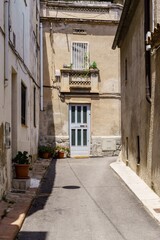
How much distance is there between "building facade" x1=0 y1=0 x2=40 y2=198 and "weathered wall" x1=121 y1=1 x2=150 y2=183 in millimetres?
3774

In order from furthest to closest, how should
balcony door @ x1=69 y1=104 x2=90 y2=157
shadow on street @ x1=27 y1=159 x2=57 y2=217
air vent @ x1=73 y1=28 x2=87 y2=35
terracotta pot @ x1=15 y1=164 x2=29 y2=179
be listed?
air vent @ x1=73 y1=28 x2=87 y2=35 < balcony door @ x1=69 y1=104 x2=90 y2=157 < terracotta pot @ x1=15 y1=164 x2=29 y2=179 < shadow on street @ x1=27 y1=159 x2=57 y2=217

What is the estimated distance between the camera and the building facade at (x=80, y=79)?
70.5 ft

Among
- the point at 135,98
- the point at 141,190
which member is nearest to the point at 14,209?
the point at 141,190

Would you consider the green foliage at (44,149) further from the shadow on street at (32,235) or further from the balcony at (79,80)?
the shadow on street at (32,235)

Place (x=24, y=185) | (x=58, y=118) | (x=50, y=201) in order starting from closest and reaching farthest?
(x=50, y=201) < (x=24, y=185) < (x=58, y=118)

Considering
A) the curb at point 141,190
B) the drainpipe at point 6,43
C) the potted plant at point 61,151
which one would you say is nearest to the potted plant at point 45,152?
the potted plant at point 61,151

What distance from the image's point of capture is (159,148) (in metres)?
9.63

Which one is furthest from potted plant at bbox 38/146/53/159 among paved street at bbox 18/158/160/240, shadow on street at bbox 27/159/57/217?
paved street at bbox 18/158/160/240

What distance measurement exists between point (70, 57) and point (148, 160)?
11804 millimetres

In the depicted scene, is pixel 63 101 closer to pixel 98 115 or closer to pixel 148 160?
pixel 98 115

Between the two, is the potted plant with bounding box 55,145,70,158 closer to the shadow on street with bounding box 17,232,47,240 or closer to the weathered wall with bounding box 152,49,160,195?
the weathered wall with bounding box 152,49,160,195

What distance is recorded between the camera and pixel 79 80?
2144cm

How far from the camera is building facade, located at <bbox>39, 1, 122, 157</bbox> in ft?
70.5

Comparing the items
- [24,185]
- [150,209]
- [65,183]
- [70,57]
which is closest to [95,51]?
[70,57]
